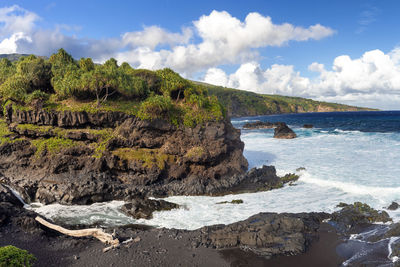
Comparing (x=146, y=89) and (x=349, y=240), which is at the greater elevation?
(x=146, y=89)

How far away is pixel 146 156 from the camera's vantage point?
2169 cm

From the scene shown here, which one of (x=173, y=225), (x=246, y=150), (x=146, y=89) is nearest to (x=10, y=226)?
(x=173, y=225)

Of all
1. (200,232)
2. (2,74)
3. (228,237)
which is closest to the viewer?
(228,237)

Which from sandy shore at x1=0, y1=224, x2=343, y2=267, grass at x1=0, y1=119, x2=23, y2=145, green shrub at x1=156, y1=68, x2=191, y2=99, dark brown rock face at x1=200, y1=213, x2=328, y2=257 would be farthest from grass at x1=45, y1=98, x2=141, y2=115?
dark brown rock face at x1=200, y1=213, x2=328, y2=257

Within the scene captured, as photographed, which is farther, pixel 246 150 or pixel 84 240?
pixel 246 150

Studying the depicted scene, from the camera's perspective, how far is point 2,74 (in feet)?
94.9

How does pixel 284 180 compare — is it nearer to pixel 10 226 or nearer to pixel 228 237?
pixel 228 237

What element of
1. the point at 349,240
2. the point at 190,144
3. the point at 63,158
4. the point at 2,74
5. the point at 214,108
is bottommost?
the point at 349,240

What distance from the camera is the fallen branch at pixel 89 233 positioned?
1250 centimetres

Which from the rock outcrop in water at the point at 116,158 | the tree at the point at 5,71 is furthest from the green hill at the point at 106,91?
the rock outcrop in water at the point at 116,158

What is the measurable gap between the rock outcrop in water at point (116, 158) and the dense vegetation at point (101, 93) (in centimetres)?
94

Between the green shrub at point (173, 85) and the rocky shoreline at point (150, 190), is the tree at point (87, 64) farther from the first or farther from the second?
the green shrub at point (173, 85)

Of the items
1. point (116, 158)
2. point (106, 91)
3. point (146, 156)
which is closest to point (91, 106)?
point (106, 91)

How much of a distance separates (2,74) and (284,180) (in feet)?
105
